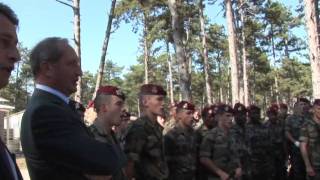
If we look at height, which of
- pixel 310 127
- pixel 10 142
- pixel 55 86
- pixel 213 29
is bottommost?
pixel 10 142

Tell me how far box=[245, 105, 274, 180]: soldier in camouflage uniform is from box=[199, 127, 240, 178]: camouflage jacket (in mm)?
2743

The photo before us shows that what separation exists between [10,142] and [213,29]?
71.2 feet

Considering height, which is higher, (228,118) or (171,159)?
(228,118)

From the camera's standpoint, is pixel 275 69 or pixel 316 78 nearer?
pixel 316 78

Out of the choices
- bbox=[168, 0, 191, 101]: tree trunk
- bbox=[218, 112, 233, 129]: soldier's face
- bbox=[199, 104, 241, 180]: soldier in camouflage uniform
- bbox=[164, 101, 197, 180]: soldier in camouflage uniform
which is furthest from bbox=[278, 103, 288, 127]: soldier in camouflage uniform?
bbox=[164, 101, 197, 180]: soldier in camouflage uniform

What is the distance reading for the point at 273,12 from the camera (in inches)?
1487

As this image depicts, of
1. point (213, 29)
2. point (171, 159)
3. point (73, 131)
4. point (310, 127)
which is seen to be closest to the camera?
point (73, 131)

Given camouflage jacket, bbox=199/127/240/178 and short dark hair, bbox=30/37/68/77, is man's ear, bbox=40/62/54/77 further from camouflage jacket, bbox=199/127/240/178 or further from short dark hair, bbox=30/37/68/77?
camouflage jacket, bbox=199/127/240/178

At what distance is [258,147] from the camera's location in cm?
986

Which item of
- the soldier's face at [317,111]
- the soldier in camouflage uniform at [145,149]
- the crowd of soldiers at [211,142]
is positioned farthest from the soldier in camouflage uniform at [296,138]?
the soldier in camouflage uniform at [145,149]

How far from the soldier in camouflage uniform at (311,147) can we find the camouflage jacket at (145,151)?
3.45 metres

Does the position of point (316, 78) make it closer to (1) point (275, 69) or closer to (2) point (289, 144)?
(2) point (289, 144)

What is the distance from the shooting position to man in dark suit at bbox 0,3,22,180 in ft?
5.90

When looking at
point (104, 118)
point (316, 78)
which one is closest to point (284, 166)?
point (316, 78)
